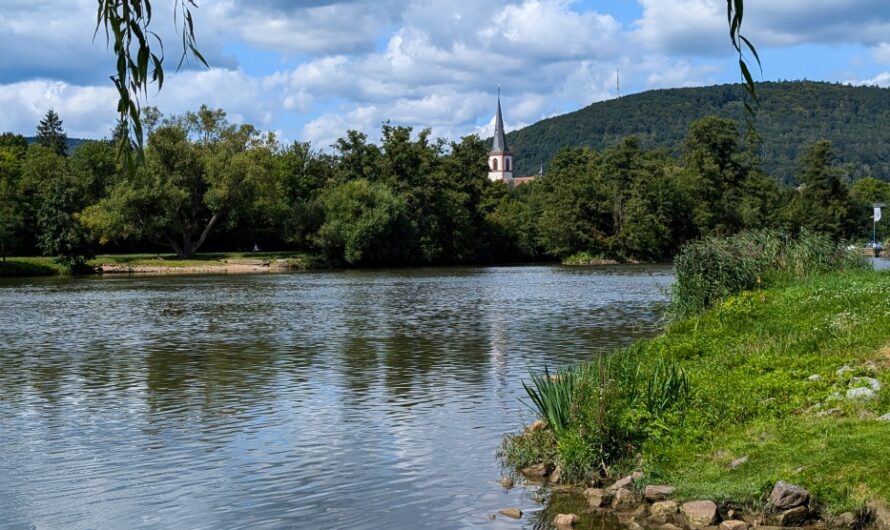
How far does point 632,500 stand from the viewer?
1012 centimetres

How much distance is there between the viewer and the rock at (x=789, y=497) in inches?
352

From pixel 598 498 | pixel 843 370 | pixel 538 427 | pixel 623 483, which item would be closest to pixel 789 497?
pixel 623 483

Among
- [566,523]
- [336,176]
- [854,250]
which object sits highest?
[336,176]

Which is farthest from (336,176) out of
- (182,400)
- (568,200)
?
(182,400)

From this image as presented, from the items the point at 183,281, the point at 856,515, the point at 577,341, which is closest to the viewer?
the point at 856,515

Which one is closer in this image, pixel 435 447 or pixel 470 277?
pixel 435 447

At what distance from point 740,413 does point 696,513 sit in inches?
115

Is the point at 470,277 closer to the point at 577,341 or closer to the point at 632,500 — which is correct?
the point at 577,341

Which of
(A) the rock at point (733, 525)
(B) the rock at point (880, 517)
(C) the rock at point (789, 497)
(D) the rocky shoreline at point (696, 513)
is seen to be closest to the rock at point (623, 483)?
(D) the rocky shoreline at point (696, 513)

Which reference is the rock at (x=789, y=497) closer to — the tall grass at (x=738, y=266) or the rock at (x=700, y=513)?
the rock at (x=700, y=513)

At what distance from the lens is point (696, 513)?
30.5 ft

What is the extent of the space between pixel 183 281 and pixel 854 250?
1781 inches

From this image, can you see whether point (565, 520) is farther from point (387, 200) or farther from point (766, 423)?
point (387, 200)

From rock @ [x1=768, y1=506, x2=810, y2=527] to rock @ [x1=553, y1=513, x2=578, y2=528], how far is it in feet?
6.41
